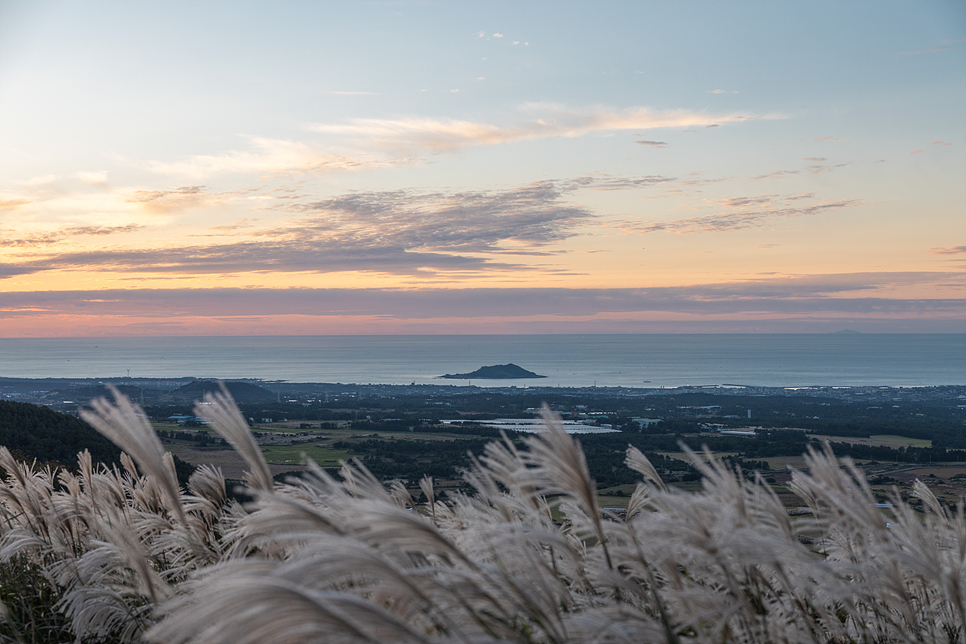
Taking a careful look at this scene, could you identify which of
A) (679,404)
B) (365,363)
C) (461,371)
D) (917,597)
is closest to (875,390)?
(679,404)

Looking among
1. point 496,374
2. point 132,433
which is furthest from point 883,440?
point 496,374

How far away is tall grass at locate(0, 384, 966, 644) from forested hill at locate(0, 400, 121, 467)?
16.7m

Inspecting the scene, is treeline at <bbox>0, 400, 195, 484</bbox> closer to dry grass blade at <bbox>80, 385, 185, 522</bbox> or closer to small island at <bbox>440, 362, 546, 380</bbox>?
dry grass blade at <bbox>80, 385, 185, 522</bbox>

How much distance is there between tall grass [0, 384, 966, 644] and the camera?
1.62m

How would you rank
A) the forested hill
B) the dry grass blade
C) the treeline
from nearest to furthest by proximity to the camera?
1. the dry grass blade
2. the treeline
3. the forested hill

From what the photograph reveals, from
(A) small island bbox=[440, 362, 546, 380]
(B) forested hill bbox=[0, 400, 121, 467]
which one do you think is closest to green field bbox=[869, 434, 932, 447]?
(B) forested hill bbox=[0, 400, 121, 467]

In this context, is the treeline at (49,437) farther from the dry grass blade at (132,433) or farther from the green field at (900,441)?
the green field at (900,441)

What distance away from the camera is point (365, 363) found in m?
181

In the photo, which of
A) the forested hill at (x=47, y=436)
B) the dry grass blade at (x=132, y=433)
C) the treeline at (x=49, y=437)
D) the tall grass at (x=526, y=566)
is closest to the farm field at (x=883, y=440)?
the treeline at (x=49, y=437)

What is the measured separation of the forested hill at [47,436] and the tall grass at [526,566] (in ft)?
54.7

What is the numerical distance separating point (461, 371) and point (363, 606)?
15283 cm

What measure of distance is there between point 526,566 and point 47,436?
2236 centimetres

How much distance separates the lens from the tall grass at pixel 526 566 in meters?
1.62

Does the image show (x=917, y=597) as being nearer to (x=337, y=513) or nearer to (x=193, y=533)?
(x=337, y=513)
